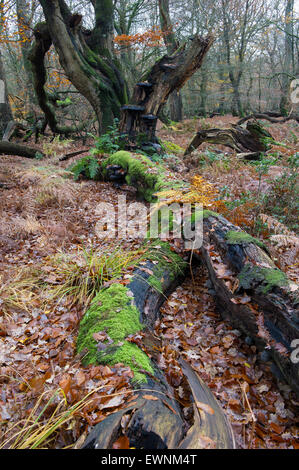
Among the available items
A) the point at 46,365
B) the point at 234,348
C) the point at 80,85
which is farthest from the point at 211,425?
the point at 80,85

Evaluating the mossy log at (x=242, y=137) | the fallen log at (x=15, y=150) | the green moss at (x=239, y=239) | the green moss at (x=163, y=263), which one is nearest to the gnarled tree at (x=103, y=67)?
the mossy log at (x=242, y=137)

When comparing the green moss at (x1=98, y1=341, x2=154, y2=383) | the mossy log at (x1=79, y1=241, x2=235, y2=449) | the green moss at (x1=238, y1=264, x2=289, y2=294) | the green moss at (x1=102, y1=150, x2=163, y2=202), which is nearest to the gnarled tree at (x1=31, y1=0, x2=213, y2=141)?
the green moss at (x1=102, y1=150, x2=163, y2=202)

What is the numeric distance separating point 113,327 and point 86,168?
236 inches

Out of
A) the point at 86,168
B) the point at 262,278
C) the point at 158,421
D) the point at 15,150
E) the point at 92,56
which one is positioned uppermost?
the point at 92,56

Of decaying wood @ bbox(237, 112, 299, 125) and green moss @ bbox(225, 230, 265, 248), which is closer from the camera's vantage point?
green moss @ bbox(225, 230, 265, 248)

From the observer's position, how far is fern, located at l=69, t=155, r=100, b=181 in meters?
7.37

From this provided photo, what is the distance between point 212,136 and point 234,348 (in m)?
7.35

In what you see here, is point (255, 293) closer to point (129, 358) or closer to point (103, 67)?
point (129, 358)

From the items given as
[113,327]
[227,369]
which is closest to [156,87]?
[113,327]

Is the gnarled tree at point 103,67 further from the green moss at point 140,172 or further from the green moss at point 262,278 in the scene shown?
the green moss at point 262,278

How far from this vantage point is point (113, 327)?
2.48 metres

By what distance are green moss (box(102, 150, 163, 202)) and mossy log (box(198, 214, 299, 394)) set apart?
2464mm

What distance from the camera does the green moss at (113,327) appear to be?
7.24 feet

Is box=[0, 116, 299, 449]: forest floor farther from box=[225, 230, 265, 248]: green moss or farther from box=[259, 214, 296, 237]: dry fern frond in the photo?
box=[225, 230, 265, 248]: green moss
